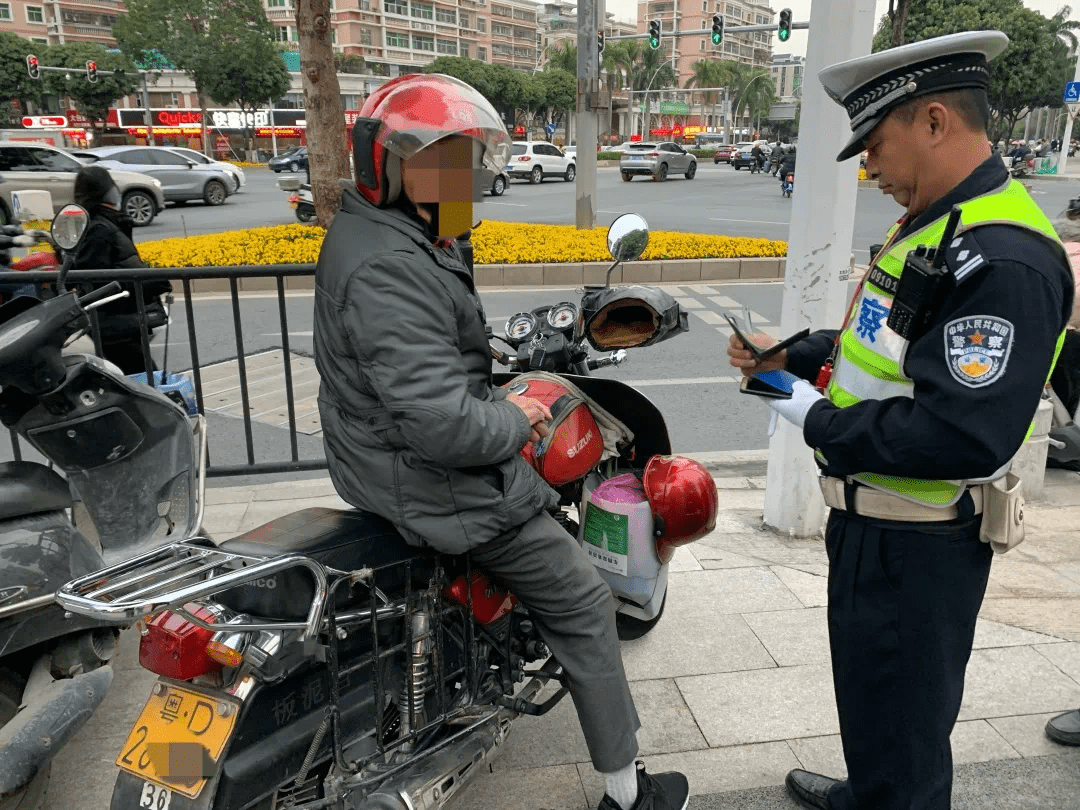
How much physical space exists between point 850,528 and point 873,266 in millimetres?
627

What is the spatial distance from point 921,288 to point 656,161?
33.9 meters

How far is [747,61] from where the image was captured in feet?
428

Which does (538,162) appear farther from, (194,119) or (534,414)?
(194,119)

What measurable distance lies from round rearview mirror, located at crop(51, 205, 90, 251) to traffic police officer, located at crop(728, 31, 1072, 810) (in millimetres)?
2092

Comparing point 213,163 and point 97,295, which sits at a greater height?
point 97,295

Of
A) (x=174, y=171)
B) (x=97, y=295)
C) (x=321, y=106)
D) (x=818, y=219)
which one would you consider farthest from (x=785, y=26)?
(x=97, y=295)

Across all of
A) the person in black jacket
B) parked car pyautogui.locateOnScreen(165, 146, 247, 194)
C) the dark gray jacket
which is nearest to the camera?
the dark gray jacket

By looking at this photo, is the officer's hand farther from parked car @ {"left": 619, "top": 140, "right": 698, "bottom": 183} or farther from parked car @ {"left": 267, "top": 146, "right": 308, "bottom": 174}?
parked car @ {"left": 267, "top": 146, "right": 308, "bottom": 174}

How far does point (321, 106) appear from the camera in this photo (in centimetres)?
1073

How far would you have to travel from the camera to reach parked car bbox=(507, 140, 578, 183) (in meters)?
31.7

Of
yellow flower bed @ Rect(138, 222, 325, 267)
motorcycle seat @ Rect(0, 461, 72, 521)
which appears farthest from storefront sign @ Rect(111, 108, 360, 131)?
motorcycle seat @ Rect(0, 461, 72, 521)

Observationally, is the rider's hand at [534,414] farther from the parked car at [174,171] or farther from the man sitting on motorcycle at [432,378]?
the parked car at [174,171]

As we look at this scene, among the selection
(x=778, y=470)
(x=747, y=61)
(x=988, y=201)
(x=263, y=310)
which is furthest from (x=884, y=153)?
(x=747, y=61)

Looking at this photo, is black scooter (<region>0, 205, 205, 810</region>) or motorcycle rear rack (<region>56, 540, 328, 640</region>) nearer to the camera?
motorcycle rear rack (<region>56, 540, 328, 640</region>)
